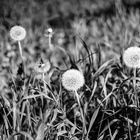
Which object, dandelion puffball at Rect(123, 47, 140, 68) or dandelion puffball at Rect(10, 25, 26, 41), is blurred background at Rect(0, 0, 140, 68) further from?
dandelion puffball at Rect(123, 47, 140, 68)

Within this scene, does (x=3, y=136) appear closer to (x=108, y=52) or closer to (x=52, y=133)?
(x=52, y=133)

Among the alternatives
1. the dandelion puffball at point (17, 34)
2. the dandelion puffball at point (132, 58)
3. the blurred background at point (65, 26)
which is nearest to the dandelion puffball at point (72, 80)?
the dandelion puffball at point (132, 58)

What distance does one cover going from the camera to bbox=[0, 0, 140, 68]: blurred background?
304cm

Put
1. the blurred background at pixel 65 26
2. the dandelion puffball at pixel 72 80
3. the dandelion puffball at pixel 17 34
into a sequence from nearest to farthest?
the dandelion puffball at pixel 72 80
the dandelion puffball at pixel 17 34
the blurred background at pixel 65 26

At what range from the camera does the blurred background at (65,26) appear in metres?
3.04

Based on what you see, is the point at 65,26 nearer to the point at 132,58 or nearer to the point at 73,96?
the point at 73,96

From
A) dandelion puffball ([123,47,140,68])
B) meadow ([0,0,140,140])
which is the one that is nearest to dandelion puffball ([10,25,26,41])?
meadow ([0,0,140,140])

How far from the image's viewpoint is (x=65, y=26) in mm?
4836

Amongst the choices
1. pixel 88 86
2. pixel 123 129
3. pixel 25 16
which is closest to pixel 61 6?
pixel 25 16

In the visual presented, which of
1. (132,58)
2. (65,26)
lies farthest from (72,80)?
(65,26)

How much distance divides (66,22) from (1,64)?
232 cm

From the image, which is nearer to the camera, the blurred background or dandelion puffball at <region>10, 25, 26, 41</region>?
dandelion puffball at <region>10, 25, 26, 41</region>

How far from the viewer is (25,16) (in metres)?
4.23

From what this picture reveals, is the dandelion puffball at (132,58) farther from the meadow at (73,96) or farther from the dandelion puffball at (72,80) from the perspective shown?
the dandelion puffball at (72,80)
